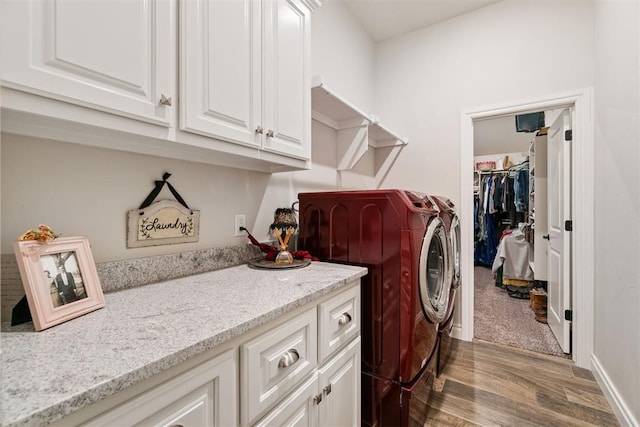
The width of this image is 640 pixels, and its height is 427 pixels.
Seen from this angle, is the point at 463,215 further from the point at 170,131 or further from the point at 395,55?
the point at 170,131

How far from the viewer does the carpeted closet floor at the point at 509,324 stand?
2441 mm

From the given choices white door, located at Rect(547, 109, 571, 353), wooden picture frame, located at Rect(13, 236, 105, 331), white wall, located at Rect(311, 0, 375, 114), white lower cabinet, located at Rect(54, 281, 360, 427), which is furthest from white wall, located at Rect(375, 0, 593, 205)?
wooden picture frame, located at Rect(13, 236, 105, 331)

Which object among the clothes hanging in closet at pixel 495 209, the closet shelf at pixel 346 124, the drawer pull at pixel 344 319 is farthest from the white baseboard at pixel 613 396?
the clothes hanging in closet at pixel 495 209

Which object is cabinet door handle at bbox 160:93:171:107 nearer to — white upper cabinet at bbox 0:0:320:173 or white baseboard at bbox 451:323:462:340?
white upper cabinet at bbox 0:0:320:173

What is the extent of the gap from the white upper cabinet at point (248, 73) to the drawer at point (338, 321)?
723mm

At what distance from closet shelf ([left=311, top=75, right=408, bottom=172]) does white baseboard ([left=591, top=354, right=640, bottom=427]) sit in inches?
83.4

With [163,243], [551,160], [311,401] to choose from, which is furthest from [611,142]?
[163,243]

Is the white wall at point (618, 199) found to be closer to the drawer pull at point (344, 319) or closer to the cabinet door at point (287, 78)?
the drawer pull at point (344, 319)

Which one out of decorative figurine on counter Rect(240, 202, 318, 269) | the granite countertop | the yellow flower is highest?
the yellow flower

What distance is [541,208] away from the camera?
120 inches

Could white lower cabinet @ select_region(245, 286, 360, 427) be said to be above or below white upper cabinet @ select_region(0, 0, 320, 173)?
below

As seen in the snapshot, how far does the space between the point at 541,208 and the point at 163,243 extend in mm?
3590

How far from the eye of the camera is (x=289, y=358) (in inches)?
34.8

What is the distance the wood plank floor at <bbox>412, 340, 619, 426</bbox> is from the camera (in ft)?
5.22
